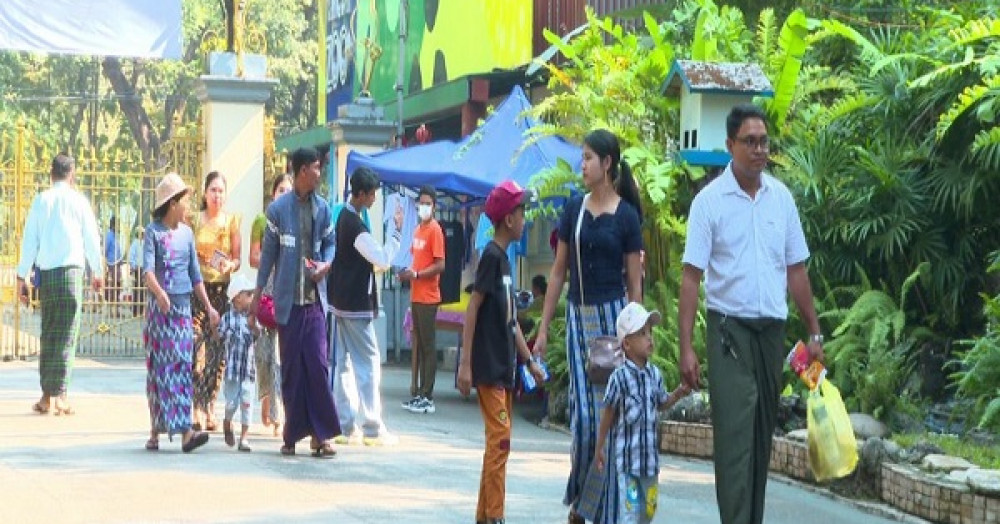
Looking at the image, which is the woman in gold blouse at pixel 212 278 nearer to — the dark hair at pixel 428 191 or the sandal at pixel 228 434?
the sandal at pixel 228 434

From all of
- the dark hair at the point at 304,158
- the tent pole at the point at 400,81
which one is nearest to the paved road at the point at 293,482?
the dark hair at the point at 304,158

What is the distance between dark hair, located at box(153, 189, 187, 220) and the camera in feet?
41.9

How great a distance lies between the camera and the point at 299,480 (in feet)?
37.1

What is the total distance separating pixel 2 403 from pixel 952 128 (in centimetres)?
822

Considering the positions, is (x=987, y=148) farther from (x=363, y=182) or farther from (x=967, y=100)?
(x=363, y=182)

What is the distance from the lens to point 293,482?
36.7 feet

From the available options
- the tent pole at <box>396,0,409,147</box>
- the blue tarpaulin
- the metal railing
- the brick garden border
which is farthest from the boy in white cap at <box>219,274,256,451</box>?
the tent pole at <box>396,0,409,147</box>

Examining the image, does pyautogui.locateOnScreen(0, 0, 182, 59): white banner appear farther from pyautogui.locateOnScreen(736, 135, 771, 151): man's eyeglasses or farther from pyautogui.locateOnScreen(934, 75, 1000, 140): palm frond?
pyautogui.locateOnScreen(736, 135, 771, 151): man's eyeglasses

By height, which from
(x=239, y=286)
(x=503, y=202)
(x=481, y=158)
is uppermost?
(x=481, y=158)

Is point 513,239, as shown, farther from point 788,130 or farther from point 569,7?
point 569,7

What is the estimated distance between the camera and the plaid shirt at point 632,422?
28.1 ft

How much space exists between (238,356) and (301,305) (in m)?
0.95

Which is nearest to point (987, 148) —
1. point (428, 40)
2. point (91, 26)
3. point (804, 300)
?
point (804, 300)

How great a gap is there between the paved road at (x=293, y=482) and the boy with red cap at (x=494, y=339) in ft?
2.24
